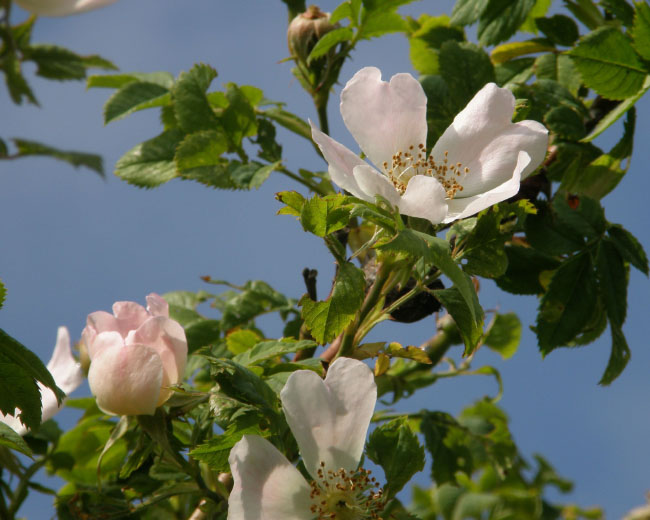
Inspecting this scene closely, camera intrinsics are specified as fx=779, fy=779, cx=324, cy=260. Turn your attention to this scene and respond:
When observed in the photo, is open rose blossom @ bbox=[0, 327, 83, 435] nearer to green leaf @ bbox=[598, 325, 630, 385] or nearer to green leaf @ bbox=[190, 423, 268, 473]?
green leaf @ bbox=[190, 423, 268, 473]

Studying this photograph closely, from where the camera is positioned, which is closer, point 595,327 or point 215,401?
point 215,401

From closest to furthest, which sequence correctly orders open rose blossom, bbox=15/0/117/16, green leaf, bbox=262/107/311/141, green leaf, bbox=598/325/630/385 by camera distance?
green leaf, bbox=598/325/630/385, green leaf, bbox=262/107/311/141, open rose blossom, bbox=15/0/117/16

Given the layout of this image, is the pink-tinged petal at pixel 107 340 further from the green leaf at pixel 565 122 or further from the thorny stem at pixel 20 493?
the green leaf at pixel 565 122

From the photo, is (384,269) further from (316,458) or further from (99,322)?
(99,322)

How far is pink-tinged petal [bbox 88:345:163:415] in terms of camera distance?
0.97 metres

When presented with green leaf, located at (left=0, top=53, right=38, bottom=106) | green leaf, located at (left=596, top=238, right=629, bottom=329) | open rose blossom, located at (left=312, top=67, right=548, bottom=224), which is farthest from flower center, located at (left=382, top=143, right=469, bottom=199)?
green leaf, located at (left=0, top=53, right=38, bottom=106)

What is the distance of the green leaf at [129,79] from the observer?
4.91 ft

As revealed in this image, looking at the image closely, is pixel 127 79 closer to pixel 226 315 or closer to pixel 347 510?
pixel 226 315

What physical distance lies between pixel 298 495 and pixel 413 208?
1.15ft

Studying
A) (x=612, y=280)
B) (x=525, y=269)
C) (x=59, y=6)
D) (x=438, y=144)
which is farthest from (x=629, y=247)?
(x=59, y=6)

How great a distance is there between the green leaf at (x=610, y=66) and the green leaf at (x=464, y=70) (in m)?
0.13

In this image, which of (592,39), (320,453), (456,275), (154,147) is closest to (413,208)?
(456,275)

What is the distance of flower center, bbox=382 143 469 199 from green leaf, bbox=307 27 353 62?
0.34 metres

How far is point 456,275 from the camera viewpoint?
0.77 m
